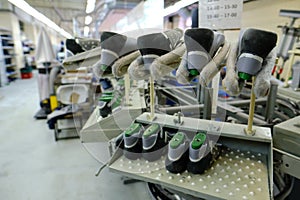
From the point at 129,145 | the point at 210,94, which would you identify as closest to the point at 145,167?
the point at 129,145

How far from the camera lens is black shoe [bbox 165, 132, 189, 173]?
902mm

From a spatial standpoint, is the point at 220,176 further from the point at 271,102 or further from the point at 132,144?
the point at 271,102

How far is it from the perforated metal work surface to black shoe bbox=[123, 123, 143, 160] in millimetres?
29

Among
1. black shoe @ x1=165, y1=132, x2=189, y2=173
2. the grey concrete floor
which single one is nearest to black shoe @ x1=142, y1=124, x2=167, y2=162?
black shoe @ x1=165, y1=132, x2=189, y2=173

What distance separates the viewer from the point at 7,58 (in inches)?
337

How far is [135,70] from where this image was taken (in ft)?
2.92

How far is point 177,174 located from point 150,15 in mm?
2304

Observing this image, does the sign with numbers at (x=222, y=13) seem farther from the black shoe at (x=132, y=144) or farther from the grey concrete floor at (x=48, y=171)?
the grey concrete floor at (x=48, y=171)

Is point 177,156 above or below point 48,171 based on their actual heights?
above

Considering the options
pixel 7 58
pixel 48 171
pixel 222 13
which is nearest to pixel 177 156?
pixel 222 13

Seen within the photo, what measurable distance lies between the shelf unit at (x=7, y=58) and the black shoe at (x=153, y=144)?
28.0ft

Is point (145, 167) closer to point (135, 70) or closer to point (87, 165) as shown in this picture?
point (135, 70)

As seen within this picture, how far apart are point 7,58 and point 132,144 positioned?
32.1ft

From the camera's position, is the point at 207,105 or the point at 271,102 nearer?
the point at 207,105
